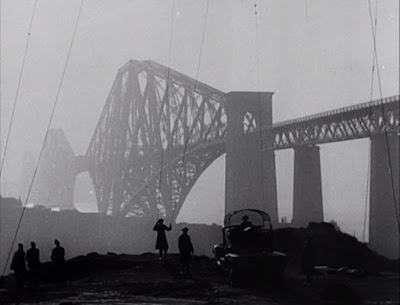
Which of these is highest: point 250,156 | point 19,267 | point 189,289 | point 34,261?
point 250,156

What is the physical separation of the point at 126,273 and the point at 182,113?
4945 cm

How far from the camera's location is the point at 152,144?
62719mm

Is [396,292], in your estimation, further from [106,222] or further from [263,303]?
[106,222]

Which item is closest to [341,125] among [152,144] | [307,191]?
[307,191]

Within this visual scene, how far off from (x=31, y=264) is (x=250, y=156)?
102ft

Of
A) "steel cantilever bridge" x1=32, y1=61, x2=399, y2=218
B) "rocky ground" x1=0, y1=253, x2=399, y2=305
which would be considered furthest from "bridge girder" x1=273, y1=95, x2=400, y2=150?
"rocky ground" x1=0, y1=253, x2=399, y2=305

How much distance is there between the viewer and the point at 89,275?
693 inches

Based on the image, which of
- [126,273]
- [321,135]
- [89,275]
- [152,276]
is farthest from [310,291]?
[321,135]

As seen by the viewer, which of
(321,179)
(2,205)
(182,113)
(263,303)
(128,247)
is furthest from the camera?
(2,205)

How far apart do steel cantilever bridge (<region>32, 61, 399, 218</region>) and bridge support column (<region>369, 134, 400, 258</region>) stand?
39.9 ft

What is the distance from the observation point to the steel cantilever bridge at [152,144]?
5488cm

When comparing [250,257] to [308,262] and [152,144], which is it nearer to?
[308,262]

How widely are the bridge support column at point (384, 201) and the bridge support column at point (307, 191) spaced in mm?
8991

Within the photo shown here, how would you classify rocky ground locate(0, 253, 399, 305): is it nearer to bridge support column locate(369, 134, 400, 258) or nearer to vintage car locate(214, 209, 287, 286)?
vintage car locate(214, 209, 287, 286)
